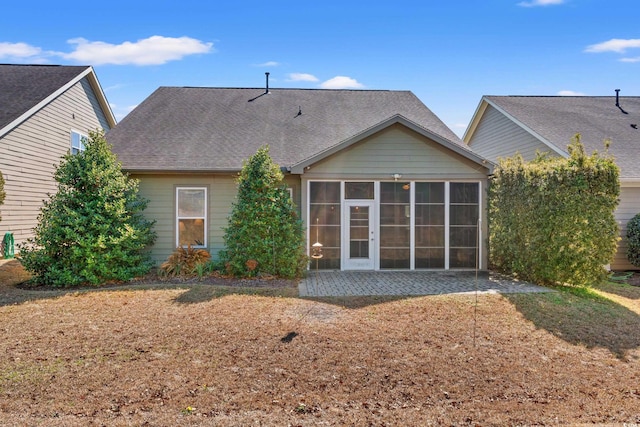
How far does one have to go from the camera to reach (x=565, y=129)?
46.7 ft

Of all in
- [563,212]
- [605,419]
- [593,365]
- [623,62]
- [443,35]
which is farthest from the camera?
[623,62]

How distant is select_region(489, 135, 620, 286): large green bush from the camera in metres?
8.42

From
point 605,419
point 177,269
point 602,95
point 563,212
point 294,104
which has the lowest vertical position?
point 605,419

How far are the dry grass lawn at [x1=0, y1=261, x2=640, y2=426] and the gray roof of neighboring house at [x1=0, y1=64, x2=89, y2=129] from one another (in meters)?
7.76

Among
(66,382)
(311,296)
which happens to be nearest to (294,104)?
(311,296)

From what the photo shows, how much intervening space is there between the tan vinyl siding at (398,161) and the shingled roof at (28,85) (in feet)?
32.2

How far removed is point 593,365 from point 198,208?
9.37 m

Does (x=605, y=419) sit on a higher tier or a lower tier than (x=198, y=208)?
lower

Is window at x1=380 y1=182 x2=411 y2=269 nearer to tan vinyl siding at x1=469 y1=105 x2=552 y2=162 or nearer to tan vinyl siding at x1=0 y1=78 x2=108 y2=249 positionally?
tan vinyl siding at x1=469 y1=105 x2=552 y2=162

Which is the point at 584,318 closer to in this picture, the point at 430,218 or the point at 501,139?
the point at 430,218

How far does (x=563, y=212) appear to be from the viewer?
855cm

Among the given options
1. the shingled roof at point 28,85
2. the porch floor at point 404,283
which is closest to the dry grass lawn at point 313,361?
the porch floor at point 404,283

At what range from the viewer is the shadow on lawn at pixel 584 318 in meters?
6.02

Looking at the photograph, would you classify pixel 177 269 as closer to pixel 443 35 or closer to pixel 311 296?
pixel 311 296
